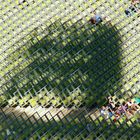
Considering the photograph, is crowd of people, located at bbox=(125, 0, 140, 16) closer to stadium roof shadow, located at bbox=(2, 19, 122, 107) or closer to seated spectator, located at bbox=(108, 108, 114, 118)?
stadium roof shadow, located at bbox=(2, 19, 122, 107)

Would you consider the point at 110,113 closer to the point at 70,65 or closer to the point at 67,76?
the point at 67,76

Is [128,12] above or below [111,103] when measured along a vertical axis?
above

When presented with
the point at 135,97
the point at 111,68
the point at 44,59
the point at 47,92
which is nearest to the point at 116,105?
the point at 135,97

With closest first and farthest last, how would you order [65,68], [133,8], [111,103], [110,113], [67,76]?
[110,113], [111,103], [67,76], [65,68], [133,8]

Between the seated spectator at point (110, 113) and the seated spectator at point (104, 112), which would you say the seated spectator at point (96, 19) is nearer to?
the seated spectator at point (104, 112)

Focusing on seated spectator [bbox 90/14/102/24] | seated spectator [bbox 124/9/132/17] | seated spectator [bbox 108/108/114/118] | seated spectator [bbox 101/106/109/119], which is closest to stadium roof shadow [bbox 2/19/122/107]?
seated spectator [bbox 90/14/102/24]

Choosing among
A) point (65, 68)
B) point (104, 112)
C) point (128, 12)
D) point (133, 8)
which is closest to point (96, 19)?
point (128, 12)

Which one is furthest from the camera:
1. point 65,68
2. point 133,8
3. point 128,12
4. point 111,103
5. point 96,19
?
point 133,8
